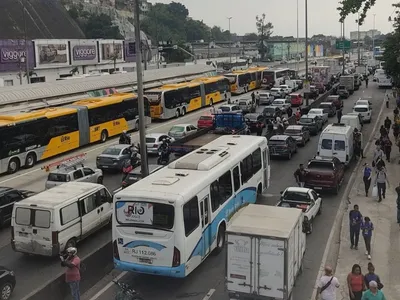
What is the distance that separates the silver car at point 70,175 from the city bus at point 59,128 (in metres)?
5.67

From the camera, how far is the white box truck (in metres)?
10.8

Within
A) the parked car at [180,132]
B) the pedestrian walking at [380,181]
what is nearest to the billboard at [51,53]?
the parked car at [180,132]

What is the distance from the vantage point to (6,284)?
12.1 metres

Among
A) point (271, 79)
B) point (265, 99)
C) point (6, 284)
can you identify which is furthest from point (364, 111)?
point (6, 284)

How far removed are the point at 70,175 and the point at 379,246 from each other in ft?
39.3

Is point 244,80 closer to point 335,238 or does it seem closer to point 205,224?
point 335,238

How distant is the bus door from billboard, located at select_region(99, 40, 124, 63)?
2541 inches

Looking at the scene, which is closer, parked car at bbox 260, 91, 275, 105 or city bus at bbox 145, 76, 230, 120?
city bus at bbox 145, 76, 230, 120

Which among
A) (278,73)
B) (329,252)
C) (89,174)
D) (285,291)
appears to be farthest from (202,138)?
(278,73)

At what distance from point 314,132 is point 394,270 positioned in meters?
A: 24.4

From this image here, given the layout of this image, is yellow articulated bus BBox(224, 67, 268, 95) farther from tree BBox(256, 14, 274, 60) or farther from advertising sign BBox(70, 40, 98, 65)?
tree BBox(256, 14, 274, 60)

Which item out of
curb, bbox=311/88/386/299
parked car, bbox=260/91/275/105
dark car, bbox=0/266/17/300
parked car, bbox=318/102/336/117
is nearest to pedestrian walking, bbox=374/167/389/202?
curb, bbox=311/88/386/299

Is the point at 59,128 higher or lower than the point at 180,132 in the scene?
higher

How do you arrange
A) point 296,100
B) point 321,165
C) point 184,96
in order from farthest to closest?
point 296,100, point 184,96, point 321,165
